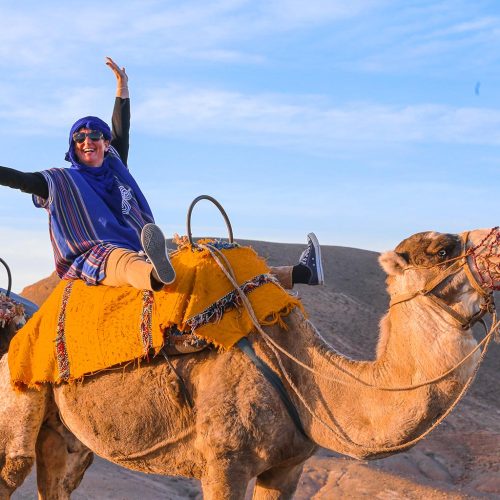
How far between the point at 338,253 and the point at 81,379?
39.1 m

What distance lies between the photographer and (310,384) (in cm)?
573

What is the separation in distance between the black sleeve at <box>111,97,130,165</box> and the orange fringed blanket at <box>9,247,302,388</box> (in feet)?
5.03

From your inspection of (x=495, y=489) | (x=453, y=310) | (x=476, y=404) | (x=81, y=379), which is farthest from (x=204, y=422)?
(x=476, y=404)

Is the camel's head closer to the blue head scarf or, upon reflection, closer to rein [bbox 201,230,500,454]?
rein [bbox 201,230,500,454]

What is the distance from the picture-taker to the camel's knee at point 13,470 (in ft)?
22.0

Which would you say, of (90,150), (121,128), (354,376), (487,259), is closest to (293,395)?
(354,376)

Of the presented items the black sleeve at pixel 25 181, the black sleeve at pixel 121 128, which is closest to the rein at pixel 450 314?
the black sleeve at pixel 25 181

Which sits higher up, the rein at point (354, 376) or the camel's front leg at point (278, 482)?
the rein at point (354, 376)

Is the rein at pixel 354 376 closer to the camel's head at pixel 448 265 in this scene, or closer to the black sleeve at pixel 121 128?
the camel's head at pixel 448 265

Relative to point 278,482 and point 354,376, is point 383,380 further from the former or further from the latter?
point 278,482

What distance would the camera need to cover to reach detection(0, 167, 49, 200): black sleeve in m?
6.18

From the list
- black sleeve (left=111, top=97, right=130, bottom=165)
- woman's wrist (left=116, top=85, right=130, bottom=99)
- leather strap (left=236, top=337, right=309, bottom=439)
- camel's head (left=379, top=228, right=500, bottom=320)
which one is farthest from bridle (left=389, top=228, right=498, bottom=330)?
woman's wrist (left=116, top=85, right=130, bottom=99)

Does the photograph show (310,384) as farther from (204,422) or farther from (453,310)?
(453,310)

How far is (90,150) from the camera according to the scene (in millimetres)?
6859
